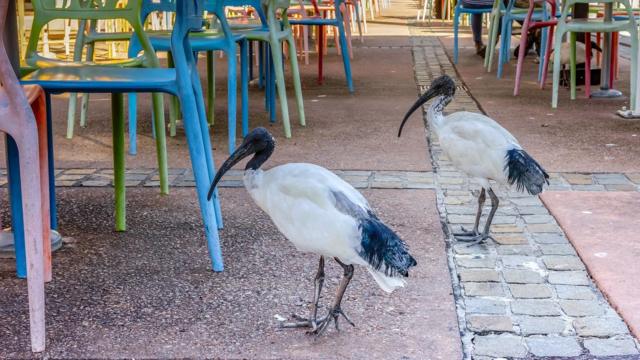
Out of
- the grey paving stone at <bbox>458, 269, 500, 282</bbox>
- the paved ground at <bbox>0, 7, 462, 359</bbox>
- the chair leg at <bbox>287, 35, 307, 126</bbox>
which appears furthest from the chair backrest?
the chair leg at <bbox>287, 35, 307, 126</bbox>

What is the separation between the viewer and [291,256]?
384 cm

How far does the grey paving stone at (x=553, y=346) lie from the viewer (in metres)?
2.85

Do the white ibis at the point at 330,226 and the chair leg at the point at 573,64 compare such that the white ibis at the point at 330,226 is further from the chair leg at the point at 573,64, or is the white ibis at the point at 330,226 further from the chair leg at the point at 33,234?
the chair leg at the point at 573,64

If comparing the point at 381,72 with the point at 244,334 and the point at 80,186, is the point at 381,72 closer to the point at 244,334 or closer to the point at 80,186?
the point at 80,186

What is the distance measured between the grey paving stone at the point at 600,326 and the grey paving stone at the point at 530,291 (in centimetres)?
25

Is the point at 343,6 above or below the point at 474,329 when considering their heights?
above

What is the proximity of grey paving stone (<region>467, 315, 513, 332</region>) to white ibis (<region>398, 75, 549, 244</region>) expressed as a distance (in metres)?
0.91

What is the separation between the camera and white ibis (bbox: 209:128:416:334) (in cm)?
287

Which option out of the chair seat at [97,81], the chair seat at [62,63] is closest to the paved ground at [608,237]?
the chair seat at [97,81]

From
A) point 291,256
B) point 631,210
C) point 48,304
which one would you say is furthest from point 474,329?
point 631,210

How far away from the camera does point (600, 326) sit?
10.1 ft

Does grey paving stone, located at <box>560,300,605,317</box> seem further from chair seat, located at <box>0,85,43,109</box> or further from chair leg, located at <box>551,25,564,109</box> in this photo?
chair leg, located at <box>551,25,564,109</box>

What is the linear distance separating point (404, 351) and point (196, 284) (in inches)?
36.7

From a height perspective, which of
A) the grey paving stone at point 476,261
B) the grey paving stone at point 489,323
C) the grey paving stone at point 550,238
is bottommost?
the grey paving stone at point 550,238
